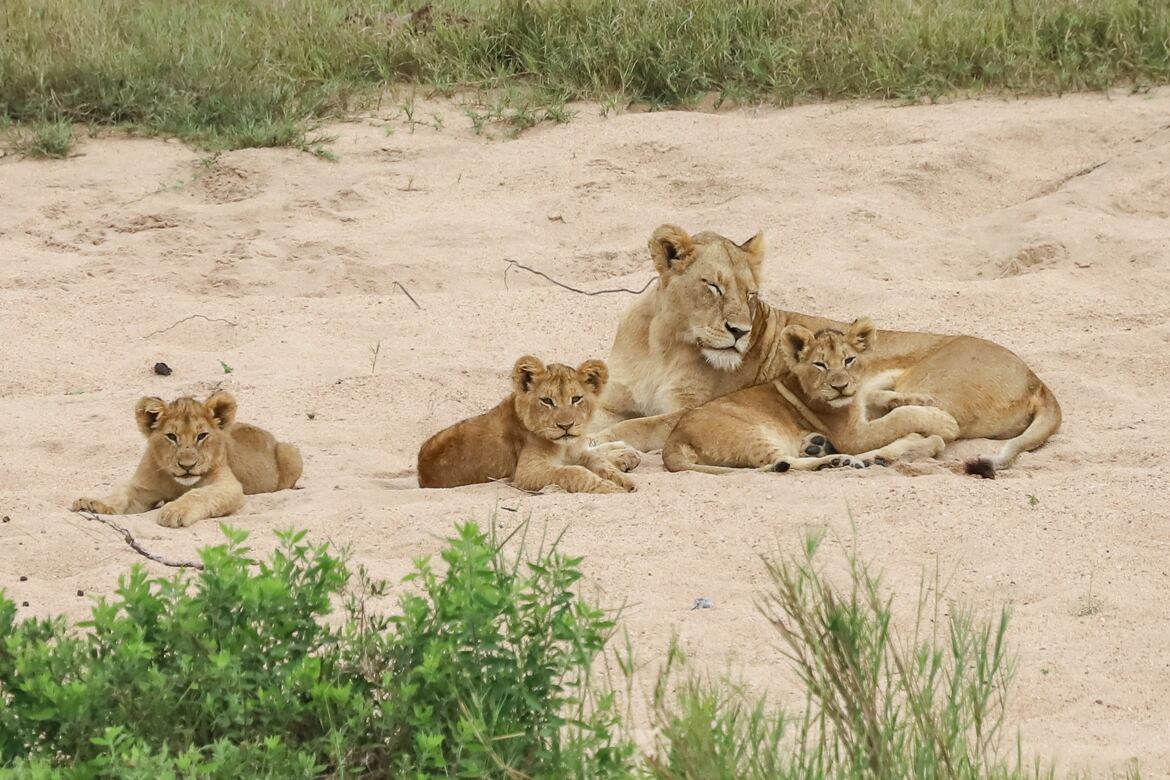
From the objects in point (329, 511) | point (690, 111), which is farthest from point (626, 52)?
point (329, 511)

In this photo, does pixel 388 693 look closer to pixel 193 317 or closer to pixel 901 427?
pixel 901 427

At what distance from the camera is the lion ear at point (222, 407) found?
22.4 feet

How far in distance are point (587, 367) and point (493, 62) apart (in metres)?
5.43

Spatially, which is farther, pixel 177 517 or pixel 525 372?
pixel 525 372

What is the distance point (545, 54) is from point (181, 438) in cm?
586

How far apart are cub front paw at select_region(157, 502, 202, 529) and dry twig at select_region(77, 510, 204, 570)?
25cm

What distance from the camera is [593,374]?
698cm

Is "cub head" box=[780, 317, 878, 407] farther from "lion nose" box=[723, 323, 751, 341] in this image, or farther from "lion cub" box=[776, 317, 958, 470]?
"lion nose" box=[723, 323, 751, 341]

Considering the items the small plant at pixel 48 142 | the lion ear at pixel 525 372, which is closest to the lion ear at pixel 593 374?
the lion ear at pixel 525 372

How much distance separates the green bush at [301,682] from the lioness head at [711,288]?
13.0 ft

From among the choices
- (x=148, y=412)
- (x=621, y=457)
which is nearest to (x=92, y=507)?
(x=148, y=412)

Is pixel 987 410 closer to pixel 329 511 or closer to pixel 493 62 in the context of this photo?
pixel 329 511

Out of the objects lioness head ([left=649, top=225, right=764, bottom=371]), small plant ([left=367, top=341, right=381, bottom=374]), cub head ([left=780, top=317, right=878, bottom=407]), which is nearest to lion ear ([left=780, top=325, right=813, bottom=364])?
cub head ([left=780, top=317, right=878, bottom=407])

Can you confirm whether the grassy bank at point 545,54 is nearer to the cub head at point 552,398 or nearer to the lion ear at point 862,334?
the lion ear at point 862,334
